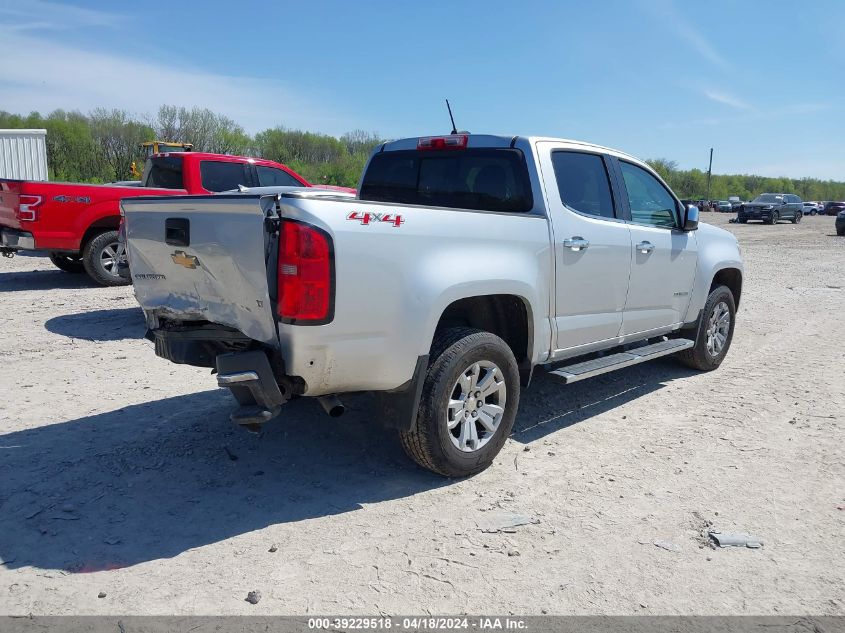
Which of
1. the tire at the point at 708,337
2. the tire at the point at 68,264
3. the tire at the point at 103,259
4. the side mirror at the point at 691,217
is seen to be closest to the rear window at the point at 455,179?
the side mirror at the point at 691,217

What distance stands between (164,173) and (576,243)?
25.2ft

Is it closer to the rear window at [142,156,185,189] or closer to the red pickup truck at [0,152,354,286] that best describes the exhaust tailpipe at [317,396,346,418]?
the red pickup truck at [0,152,354,286]

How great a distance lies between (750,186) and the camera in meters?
114

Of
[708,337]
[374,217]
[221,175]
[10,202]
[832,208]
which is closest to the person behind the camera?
[374,217]

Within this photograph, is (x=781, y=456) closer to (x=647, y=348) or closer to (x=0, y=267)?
(x=647, y=348)

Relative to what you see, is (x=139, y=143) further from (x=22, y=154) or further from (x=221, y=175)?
(x=221, y=175)

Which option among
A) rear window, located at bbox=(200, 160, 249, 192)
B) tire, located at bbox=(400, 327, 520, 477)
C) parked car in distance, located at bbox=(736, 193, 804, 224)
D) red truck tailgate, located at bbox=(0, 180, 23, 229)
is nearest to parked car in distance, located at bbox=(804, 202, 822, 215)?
parked car in distance, located at bbox=(736, 193, 804, 224)

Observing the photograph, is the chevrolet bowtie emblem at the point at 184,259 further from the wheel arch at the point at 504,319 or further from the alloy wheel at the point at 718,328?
the alloy wheel at the point at 718,328

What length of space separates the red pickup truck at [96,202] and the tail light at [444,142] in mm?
5388

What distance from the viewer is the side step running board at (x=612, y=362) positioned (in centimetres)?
455

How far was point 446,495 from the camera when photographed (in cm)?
383

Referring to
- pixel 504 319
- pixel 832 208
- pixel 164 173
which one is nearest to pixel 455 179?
pixel 504 319

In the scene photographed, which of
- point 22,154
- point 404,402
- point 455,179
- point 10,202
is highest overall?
point 22,154

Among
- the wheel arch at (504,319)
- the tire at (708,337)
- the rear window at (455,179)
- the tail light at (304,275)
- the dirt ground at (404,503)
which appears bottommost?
the dirt ground at (404,503)
